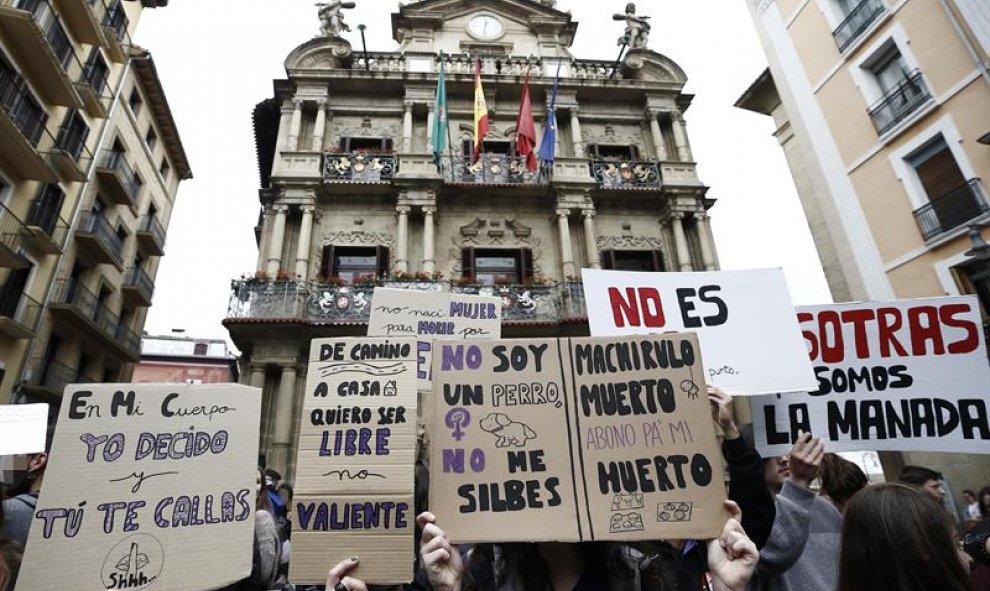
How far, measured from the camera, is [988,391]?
135 inches

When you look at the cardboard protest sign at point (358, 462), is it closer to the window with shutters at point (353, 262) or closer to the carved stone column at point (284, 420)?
the carved stone column at point (284, 420)

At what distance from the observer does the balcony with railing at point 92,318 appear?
16469 millimetres

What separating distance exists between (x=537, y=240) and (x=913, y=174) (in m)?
9.23

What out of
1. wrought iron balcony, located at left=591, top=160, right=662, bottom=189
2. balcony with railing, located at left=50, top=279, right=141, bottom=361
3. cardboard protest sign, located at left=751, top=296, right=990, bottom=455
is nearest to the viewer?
cardboard protest sign, located at left=751, top=296, right=990, bottom=455

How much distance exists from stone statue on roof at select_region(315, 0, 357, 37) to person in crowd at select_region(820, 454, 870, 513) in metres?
18.2

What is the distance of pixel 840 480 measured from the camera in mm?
3119

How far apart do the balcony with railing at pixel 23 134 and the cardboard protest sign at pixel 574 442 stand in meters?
16.7

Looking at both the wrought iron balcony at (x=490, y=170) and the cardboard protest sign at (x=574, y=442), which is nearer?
the cardboard protest sign at (x=574, y=442)

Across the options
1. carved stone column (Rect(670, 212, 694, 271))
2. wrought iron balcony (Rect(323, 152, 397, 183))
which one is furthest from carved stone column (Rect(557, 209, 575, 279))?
wrought iron balcony (Rect(323, 152, 397, 183))

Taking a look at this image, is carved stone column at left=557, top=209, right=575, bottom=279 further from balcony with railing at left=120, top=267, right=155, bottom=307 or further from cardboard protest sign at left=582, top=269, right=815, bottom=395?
balcony with railing at left=120, top=267, right=155, bottom=307

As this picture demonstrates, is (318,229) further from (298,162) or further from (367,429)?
(367,429)

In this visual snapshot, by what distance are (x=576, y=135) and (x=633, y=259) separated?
14.4 ft

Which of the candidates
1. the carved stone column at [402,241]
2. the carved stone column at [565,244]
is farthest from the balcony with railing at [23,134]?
the carved stone column at [565,244]

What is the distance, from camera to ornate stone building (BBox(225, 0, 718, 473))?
Result: 12.3m
